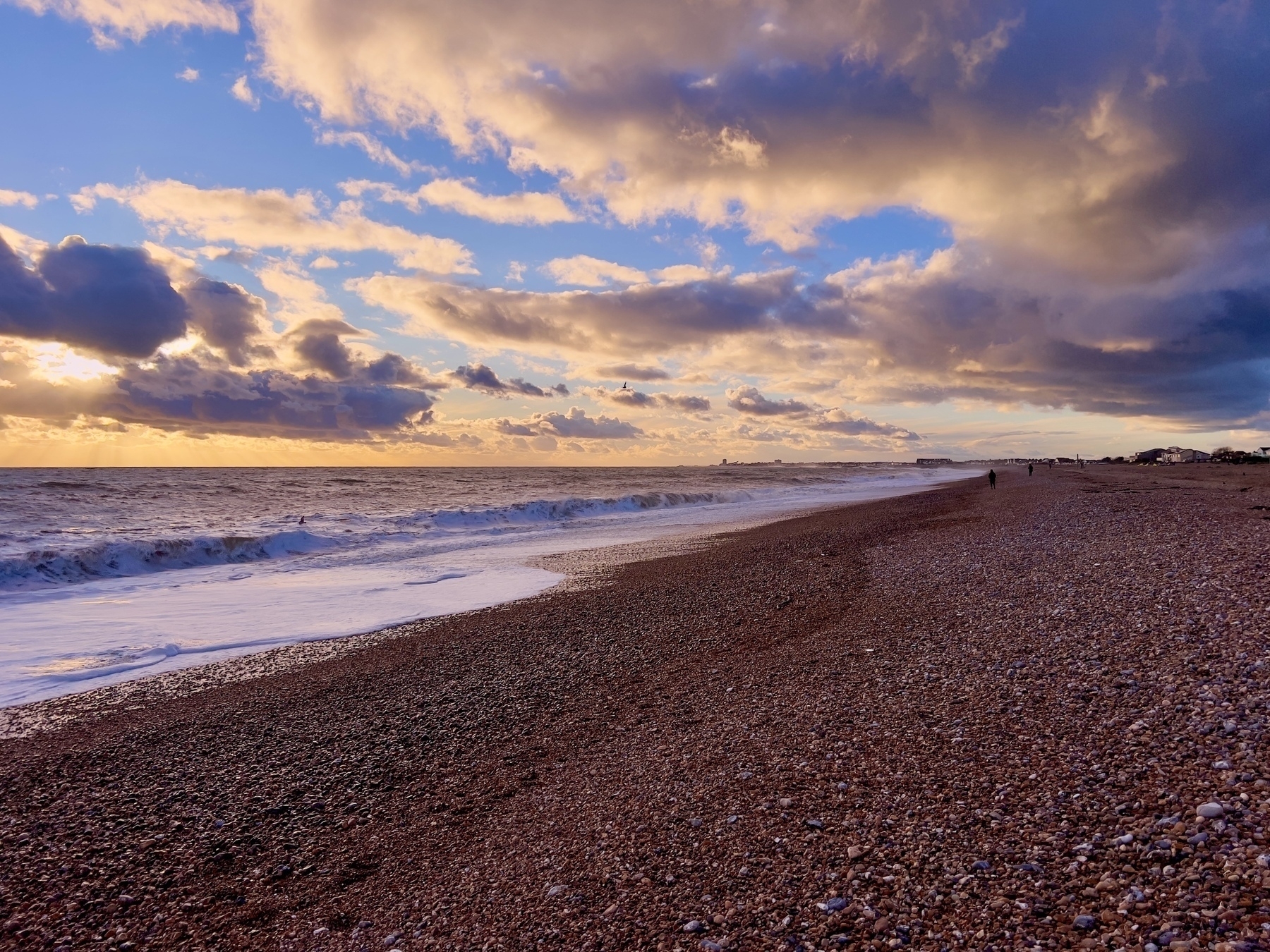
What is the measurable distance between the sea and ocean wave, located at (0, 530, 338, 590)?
59mm

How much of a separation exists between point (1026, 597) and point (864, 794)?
7012 millimetres

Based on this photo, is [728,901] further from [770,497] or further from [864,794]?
[770,497]

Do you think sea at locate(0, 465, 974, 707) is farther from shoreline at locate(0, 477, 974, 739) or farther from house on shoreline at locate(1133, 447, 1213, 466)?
house on shoreline at locate(1133, 447, 1213, 466)

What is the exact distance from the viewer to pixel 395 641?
11.8 m

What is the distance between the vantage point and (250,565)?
2302 centimetres

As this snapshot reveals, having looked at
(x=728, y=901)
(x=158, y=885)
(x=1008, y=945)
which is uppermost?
(x=1008, y=945)

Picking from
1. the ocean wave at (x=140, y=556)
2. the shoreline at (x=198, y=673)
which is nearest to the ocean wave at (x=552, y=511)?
the ocean wave at (x=140, y=556)

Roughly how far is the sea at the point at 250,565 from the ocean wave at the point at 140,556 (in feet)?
0.19

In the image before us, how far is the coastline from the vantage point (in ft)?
12.4

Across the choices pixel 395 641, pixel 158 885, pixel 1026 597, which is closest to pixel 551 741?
pixel 158 885

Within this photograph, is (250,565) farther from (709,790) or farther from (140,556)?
(709,790)

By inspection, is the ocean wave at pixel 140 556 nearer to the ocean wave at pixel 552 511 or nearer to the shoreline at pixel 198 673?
the ocean wave at pixel 552 511

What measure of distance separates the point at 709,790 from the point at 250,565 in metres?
22.6

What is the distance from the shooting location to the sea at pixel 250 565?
1240 cm
